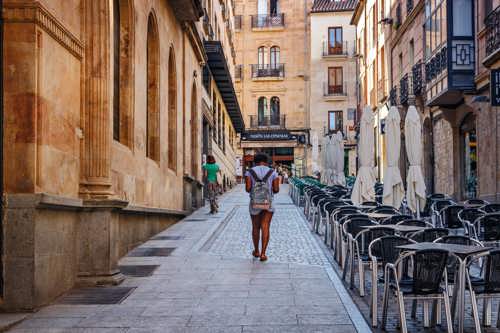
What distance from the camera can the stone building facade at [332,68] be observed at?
193 ft

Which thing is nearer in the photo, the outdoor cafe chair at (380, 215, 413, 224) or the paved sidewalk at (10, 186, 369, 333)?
the paved sidewalk at (10, 186, 369, 333)

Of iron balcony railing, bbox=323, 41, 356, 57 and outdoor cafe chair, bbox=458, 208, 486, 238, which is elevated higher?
iron balcony railing, bbox=323, 41, 356, 57

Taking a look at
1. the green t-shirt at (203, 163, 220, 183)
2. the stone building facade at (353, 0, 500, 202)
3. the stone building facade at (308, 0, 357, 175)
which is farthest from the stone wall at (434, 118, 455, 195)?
the stone building facade at (308, 0, 357, 175)

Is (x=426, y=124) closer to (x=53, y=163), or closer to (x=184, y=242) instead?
(x=184, y=242)

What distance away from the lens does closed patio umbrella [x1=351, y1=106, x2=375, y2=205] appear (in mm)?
17703

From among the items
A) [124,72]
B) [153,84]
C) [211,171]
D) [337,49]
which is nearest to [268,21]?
[337,49]

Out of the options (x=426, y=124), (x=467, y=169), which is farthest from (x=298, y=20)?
(x=467, y=169)

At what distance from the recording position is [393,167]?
17.0 metres

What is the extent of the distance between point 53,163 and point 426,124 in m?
23.4

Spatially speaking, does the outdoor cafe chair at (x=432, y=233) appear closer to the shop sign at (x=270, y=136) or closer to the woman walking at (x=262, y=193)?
the woman walking at (x=262, y=193)

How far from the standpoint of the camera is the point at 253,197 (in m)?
12.1

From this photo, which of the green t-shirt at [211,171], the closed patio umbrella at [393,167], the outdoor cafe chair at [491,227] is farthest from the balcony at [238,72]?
the outdoor cafe chair at [491,227]

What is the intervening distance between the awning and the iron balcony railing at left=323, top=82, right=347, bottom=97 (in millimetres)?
9727

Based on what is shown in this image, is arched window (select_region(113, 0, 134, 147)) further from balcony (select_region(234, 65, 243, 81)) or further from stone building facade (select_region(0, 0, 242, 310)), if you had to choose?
balcony (select_region(234, 65, 243, 81))
